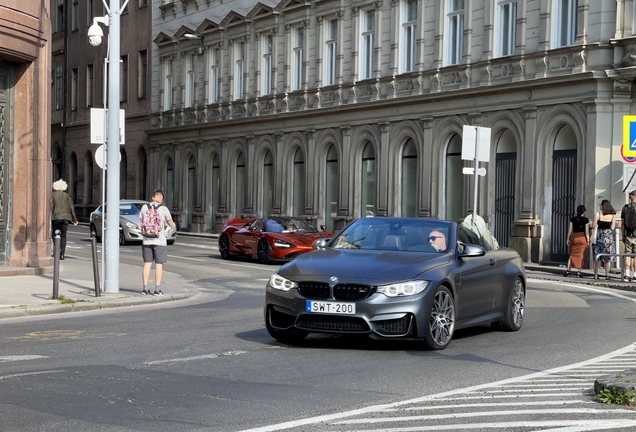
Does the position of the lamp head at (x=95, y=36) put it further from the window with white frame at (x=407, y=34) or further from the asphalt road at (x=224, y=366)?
the window with white frame at (x=407, y=34)

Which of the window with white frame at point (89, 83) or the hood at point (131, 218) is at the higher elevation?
the window with white frame at point (89, 83)

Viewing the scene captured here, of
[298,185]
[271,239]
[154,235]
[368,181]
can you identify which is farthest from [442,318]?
[298,185]

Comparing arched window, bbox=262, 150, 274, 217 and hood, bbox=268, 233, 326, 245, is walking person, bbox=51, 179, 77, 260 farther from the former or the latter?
arched window, bbox=262, 150, 274, 217

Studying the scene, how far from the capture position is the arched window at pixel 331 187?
43594 mm

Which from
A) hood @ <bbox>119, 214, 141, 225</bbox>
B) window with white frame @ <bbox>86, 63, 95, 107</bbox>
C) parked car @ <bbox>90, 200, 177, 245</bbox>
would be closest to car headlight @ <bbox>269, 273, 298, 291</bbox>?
parked car @ <bbox>90, 200, 177, 245</bbox>

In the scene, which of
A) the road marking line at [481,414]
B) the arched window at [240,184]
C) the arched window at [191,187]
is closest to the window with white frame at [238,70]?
the arched window at [240,184]

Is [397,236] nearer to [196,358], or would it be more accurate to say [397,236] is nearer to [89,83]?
[196,358]

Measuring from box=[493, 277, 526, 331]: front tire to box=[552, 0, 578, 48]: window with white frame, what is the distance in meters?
19.1

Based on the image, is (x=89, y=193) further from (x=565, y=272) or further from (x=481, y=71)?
(x=565, y=272)

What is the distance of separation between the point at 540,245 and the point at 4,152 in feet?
52.6

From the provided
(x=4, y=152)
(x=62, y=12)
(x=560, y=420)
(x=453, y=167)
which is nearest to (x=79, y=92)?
(x=62, y=12)

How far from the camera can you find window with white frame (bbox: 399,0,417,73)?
128ft

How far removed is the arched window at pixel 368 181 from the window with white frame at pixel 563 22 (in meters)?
9.95

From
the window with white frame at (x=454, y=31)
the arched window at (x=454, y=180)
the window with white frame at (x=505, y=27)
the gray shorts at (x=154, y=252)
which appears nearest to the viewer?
the gray shorts at (x=154, y=252)
